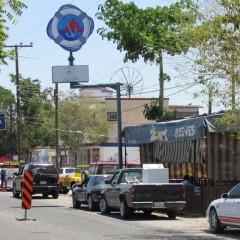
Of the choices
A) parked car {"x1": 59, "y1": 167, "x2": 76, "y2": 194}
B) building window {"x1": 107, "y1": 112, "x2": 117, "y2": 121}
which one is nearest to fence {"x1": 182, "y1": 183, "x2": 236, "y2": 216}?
parked car {"x1": 59, "y1": 167, "x2": 76, "y2": 194}

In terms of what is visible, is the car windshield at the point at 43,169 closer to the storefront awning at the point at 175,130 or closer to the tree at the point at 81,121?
the storefront awning at the point at 175,130

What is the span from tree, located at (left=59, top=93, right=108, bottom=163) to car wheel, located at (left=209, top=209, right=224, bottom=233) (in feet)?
156

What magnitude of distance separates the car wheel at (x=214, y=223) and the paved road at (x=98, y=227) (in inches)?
7.8

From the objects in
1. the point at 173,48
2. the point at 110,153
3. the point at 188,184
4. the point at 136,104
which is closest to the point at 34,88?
the point at 136,104

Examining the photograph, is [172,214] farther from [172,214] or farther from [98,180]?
[98,180]

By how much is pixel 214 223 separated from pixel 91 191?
843cm

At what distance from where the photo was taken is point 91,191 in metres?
23.7

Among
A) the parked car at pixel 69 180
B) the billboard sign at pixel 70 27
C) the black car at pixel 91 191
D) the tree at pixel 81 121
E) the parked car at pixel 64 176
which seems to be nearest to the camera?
the black car at pixel 91 191

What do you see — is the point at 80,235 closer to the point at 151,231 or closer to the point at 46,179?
the point at 151,231

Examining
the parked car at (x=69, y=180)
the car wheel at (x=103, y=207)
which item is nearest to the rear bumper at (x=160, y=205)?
the car wheel at (x=103, y=207)

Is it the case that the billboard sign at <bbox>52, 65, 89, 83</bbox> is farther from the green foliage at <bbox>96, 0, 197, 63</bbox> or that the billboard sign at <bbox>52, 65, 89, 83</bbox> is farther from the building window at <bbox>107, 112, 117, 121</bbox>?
the building window at <bbox>107, 112, 117, 121</bbox>

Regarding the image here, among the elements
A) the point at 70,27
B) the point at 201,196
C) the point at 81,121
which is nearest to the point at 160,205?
the point at 201,196

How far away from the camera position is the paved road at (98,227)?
14.8 m

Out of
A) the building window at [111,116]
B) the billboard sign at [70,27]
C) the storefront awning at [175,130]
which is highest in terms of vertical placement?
the billboard sign at [70,27]
